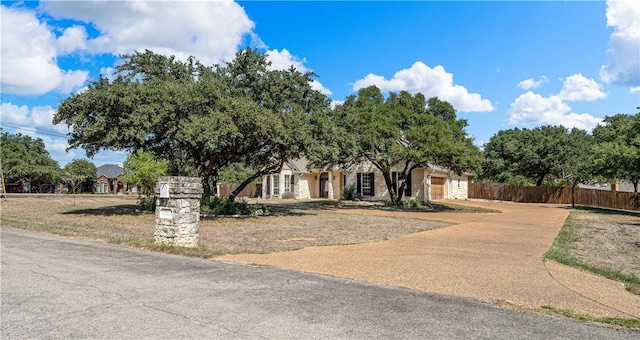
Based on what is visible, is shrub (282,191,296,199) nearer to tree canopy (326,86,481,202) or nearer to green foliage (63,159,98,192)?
tree canopy (326,86,481,202)

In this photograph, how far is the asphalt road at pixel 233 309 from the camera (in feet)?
14.7

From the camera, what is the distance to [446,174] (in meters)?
36.7

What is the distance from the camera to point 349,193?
35.8 meters

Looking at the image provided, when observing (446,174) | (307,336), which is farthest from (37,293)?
(446,174)

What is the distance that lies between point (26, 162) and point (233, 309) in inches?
2352

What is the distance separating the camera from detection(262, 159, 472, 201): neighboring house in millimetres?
33469

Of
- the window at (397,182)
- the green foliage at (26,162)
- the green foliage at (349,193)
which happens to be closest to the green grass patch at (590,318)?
the window at (397,182)

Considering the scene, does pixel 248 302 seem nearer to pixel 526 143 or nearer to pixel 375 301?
pixel 375 301

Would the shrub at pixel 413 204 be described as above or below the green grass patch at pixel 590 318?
above

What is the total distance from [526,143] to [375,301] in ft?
→ 142

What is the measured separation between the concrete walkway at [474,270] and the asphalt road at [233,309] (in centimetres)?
82

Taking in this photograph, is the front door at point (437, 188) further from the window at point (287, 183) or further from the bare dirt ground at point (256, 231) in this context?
the bare dirt ground at point (256, 231)

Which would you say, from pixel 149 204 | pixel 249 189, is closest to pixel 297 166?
pixel 249 189

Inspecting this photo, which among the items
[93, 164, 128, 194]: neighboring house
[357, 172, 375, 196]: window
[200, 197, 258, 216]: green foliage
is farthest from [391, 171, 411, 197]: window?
[93, 164, 128, 194]: neighboring house
